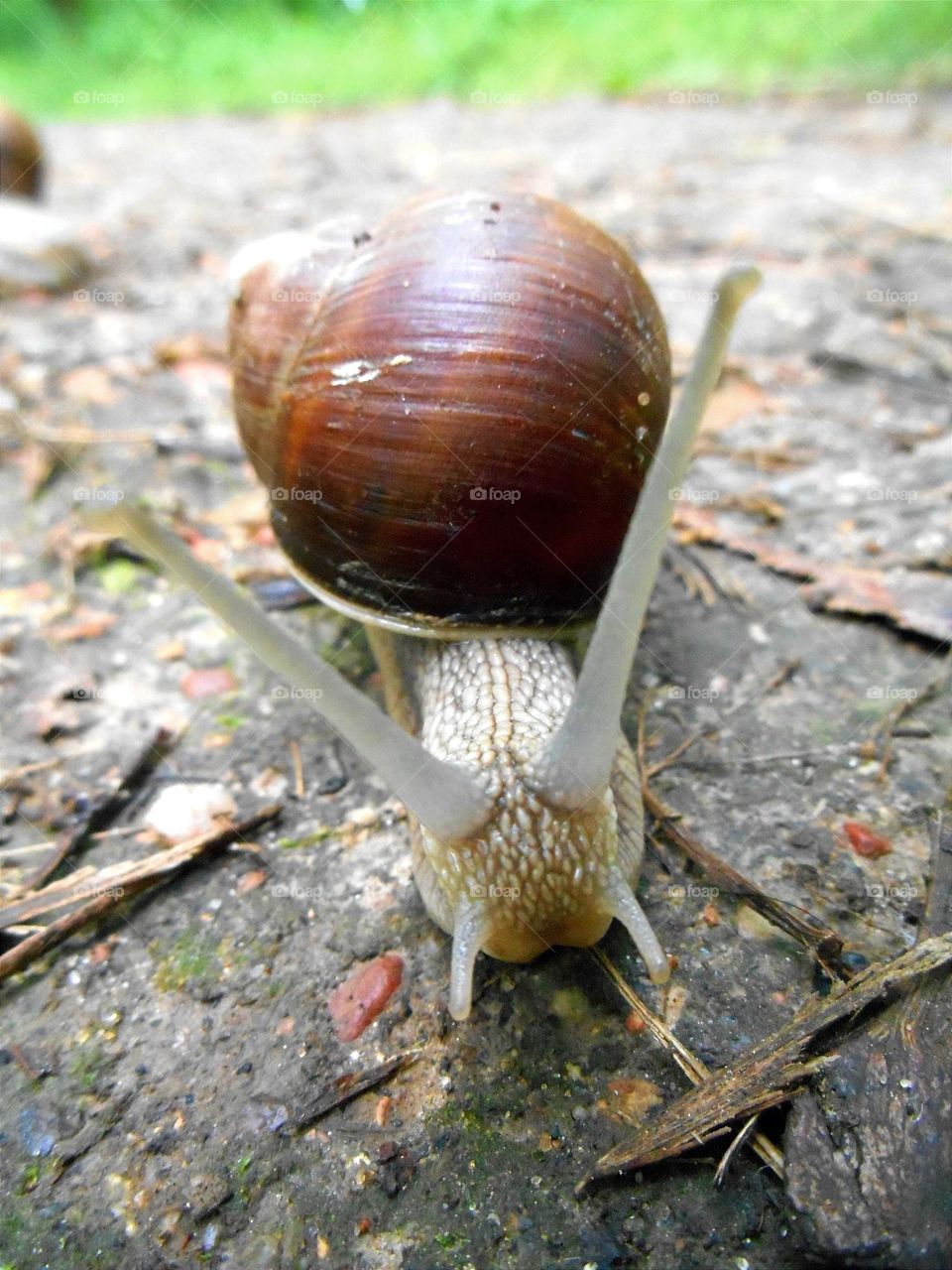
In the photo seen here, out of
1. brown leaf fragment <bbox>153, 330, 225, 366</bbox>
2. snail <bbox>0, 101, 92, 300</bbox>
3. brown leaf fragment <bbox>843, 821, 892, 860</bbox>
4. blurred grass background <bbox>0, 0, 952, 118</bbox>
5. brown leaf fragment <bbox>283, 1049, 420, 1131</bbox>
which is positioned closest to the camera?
brown leaf fragment <bbox>283, 1049, 420, 1131</bbox>

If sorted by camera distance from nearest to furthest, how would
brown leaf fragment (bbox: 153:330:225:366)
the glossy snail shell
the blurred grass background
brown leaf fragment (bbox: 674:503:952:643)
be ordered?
the glossy snail shell, brown leaf fragment (bbox: 674:503:952:643), brown leaf fragment (bbox: 153:330:225:366), the blurred grass background

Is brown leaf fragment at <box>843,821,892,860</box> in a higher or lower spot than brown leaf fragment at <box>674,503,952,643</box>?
lower

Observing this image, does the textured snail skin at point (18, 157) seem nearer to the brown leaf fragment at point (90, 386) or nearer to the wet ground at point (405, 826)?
the wet ground at point (405, 826)

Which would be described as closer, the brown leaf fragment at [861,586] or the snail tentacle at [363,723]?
the snail tentacle at [363,723]

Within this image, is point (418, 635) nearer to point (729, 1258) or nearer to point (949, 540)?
point (729, 1258)

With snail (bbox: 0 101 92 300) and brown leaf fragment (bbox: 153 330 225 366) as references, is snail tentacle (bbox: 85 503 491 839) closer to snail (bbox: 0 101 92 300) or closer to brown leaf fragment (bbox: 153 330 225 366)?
brown leaf fragment (bbox: 153 330 225 366)

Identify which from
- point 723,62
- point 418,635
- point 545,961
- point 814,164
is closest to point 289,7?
point 723,62

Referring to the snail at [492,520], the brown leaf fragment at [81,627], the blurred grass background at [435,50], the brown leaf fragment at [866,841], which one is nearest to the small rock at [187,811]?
the snail at [492,520]

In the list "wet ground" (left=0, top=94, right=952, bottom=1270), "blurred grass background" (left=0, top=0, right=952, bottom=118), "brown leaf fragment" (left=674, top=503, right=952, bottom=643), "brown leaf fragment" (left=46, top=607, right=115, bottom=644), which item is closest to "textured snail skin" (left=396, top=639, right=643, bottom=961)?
"wet ground" (left=0, top=94, right=952, bottom=1270)
